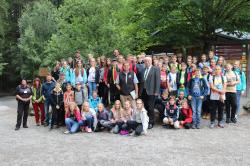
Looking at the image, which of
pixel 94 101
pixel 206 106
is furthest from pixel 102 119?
pixel 206 106

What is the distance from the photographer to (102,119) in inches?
474

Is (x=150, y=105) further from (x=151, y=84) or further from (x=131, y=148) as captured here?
(x=131, y=148)

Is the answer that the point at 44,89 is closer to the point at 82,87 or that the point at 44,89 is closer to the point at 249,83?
the point at 82,87

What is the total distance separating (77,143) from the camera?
10195mm

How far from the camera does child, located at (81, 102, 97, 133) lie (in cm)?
1184

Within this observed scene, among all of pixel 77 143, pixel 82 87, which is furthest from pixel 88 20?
pixel 77 143

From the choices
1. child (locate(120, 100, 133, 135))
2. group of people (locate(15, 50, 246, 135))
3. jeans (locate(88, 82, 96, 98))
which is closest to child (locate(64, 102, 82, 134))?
group of people (locate(15, 50, 246, 135))

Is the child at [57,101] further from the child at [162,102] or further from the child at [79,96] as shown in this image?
the child at [162,102]

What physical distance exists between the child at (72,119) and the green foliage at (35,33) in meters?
24.4

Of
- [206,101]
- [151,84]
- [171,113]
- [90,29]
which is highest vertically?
[90,29]

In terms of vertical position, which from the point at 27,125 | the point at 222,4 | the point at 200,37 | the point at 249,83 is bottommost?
the point at 27,125

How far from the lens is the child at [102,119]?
38.9 ft

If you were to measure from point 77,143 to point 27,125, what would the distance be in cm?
417

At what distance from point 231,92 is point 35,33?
2732 cm
